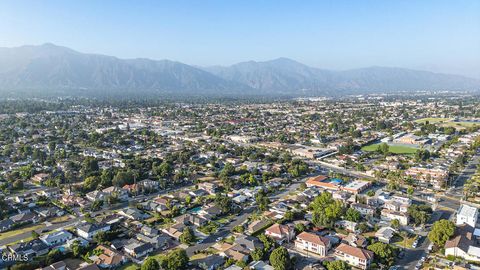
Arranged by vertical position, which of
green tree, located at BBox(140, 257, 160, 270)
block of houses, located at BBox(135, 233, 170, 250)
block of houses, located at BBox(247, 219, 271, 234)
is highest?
green tree, located at BBox(140, 257, 160, 270)

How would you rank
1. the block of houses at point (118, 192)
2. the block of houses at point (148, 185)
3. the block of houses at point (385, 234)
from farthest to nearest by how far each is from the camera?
the block of houses at point (148, 185)
the block of houses at point (118, 192)
the block of houses at point (385, 234)

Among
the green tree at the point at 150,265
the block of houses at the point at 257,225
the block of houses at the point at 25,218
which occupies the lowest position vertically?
the block of houses at the point at 25,218

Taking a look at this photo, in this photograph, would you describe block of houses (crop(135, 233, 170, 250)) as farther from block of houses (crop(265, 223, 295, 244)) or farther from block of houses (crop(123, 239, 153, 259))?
block of houses (crop(265, 223, 295, 244))

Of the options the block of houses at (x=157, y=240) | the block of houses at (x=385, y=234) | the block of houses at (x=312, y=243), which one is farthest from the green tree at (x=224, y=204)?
the block of houses at (x=385, y=234)

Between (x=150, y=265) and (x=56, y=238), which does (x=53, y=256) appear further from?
(x=150, y=265)

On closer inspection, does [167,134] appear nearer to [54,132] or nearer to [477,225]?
[54,132]

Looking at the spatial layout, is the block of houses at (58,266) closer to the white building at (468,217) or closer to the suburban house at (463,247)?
the suburban house at (463,247)

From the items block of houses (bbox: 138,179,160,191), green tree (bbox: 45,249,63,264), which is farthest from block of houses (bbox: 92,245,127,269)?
block of houses (bbox: 138,179,160,191)
